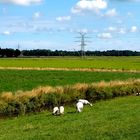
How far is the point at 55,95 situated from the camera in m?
29.1

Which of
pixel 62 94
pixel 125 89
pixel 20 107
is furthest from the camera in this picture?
pixel 125 89

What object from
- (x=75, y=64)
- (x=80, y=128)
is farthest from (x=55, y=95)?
(x=75, y=64)

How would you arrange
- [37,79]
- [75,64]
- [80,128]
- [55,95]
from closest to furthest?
[80,128] < [55,95] < [37,79] < [75,64]

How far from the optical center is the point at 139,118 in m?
17.8

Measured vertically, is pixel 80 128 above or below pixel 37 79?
above

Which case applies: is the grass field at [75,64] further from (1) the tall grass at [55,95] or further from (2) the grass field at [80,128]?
(2) the grass field at [80,128]

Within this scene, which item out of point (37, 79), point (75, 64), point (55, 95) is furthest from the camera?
point (75, 64)

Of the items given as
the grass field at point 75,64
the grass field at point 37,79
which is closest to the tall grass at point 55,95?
the grass field at point 37,79

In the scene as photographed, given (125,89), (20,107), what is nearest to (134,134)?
(20,107)

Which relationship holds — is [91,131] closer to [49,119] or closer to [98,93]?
[49,119]

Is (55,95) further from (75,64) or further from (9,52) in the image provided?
(9,52)

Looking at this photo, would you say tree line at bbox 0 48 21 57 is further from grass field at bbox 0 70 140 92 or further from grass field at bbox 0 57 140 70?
grass field at bbox 0 70 140 92

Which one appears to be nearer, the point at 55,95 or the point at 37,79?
the point at 55,95

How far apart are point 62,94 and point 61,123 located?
39.9 feet
